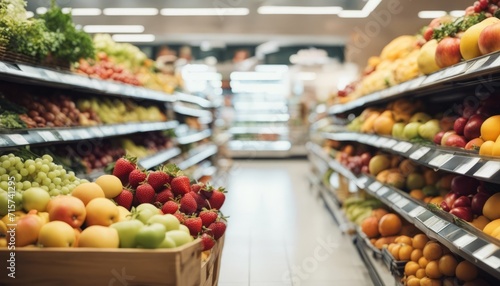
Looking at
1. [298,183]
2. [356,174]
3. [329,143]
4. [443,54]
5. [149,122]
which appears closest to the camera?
[443,54]

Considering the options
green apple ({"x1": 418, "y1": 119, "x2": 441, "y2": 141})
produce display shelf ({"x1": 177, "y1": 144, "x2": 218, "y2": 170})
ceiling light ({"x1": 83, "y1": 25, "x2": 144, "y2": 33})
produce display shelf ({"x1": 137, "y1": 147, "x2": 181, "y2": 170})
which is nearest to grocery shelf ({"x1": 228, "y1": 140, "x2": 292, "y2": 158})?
produce display shelf ({"x1": 177, "y1": 144, "x2": 218, "y2": 170})

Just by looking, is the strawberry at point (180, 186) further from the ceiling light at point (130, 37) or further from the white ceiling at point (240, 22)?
the ceiling light at point (130, 37)

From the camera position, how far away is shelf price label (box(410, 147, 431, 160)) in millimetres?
2971

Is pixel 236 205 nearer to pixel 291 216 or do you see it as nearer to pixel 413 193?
pixel 291 216

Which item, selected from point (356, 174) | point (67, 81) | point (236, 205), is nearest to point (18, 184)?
point (67, 81)

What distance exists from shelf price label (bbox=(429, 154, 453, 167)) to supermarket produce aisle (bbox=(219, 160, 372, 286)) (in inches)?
52.4

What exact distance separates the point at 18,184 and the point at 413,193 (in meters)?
2.62

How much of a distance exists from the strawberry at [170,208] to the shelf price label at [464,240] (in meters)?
1.28

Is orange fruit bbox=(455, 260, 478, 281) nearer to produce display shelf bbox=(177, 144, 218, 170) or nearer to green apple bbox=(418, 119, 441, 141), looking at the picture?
green apple bbox=(418, 119, 441, 141)

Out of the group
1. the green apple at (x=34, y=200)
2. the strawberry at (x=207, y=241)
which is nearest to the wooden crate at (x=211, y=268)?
the strawberry at (x=207, y=241)

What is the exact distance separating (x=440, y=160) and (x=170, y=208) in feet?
4.83

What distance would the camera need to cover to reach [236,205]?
712 centimetres

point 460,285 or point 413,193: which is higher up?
point 413,193

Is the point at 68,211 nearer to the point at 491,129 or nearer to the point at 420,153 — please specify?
the point at 491,129
